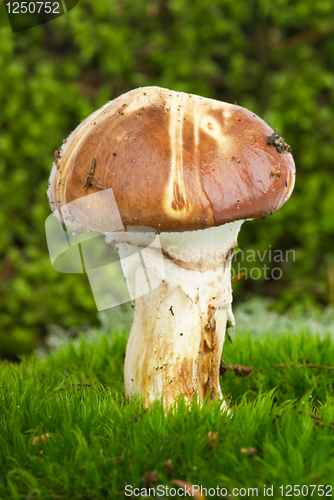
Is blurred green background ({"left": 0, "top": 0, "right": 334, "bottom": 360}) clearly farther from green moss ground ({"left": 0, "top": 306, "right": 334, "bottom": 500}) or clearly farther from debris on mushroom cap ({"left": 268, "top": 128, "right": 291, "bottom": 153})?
debris on mushroom cap ({"left": 268, "top": 128, "right": 291, "bottom": 153})

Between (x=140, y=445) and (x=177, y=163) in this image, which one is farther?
(x=177, y=163)

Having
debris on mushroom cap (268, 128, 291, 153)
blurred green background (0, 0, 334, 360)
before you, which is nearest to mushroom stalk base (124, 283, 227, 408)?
debris on mushroom cap (268, 128, 291, 153)

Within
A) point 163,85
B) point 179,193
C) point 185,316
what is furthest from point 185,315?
point 163,85

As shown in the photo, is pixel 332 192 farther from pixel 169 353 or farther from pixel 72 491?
pixel 72 491

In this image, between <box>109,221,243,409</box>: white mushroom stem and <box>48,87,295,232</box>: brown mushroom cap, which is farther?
<box>109,221,243,409</box>: white mushroom stem

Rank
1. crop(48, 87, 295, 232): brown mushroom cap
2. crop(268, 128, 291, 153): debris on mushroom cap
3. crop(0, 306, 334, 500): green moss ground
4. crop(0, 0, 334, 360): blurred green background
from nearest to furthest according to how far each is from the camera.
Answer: crop(0, 306, 334, 500): green moss ground → crop(48, 87, 295, 232): brown mushroom cap → crop(268, 128, 291, 153): debris on mushroom cap → crop(0, 0, 334, 360): blurred green background

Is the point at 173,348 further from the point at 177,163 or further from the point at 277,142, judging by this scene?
the point at 277,142
